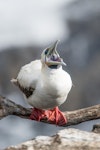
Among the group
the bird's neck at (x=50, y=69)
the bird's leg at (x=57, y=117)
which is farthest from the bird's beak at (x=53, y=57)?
the bird's leg at (x=57, y=117)

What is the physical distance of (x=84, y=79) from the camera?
2273cm

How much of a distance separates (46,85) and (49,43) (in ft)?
60.9

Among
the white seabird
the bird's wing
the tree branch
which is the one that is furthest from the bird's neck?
the tree branch

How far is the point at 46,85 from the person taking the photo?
9562 millimetres

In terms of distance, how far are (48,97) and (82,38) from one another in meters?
17.5

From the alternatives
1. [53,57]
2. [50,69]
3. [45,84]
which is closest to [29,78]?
[45,84]

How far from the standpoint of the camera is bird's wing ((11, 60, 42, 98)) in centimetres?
979

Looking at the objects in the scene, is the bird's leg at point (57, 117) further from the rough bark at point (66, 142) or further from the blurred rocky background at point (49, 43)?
the blurred rocky background at point (49, 43)

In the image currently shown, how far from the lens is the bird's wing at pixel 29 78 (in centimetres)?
979

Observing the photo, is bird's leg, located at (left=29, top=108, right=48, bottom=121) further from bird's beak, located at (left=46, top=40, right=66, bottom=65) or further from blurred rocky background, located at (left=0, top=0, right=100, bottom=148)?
blurred rocky background, located at (left=0, top=0, right=100, bottom=148)

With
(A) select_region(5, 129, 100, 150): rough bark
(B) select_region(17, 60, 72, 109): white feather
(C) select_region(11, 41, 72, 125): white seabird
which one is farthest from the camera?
(B) select_region(17, 60, 72, 109): white feather

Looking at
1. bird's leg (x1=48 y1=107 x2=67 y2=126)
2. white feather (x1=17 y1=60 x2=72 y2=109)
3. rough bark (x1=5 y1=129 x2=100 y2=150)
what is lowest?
bird's leg (x1=48 y1=107 x2=67 y2=126)

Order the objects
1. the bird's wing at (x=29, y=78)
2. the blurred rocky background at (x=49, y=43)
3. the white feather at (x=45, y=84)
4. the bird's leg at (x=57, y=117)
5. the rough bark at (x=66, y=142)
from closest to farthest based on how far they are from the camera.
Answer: the rough bark at (x=66, y=142), the white feather at (x=45, y=84), the bird's wing at (x=29, y=78), the bird's leg at (x=57, y=117), the blurred rocky background at (x=49, y=43)

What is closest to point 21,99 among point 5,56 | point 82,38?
point 5,56
